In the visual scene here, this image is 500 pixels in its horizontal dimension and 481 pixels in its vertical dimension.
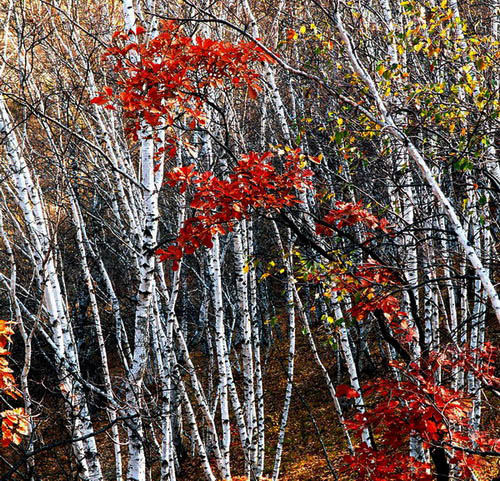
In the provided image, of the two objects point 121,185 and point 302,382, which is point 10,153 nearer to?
point 121,185

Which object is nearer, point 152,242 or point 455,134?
point 152,242

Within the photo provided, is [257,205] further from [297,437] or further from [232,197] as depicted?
[297,437]

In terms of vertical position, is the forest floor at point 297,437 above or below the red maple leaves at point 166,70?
below

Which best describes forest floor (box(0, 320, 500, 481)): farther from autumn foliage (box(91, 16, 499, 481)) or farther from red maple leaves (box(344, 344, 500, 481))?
autumn foliage (box(91, 16, 499, 481))

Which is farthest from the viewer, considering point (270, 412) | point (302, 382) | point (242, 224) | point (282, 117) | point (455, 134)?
point (302, 382)

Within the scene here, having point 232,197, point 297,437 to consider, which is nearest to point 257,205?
point 232,197

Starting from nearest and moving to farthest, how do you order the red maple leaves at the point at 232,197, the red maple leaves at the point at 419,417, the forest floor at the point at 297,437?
the red maple leaves at the point at 419,417 → the red maple leaves at the point at 232,197 → the forest floor at the point at 297,437

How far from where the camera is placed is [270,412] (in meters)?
13.1

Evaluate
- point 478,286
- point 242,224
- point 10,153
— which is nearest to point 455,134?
point 478,286

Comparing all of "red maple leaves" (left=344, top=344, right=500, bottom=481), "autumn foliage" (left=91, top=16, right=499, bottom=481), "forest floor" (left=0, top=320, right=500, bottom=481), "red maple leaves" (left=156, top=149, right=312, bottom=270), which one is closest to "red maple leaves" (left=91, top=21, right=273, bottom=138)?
"autumn foliage" (left=91, top=16, right=499, bottom=481)

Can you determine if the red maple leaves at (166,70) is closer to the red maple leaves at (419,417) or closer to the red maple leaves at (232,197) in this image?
the red maple leaves at (232,197)

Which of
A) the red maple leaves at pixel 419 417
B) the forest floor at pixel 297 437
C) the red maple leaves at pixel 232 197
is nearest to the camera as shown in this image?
the red maple leaves at pixel 419 417

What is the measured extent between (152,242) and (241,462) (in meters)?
8.79

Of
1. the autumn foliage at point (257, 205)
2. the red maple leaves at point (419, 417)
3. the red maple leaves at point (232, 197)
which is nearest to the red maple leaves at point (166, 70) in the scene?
the autumn foliage at point (257, 205)
